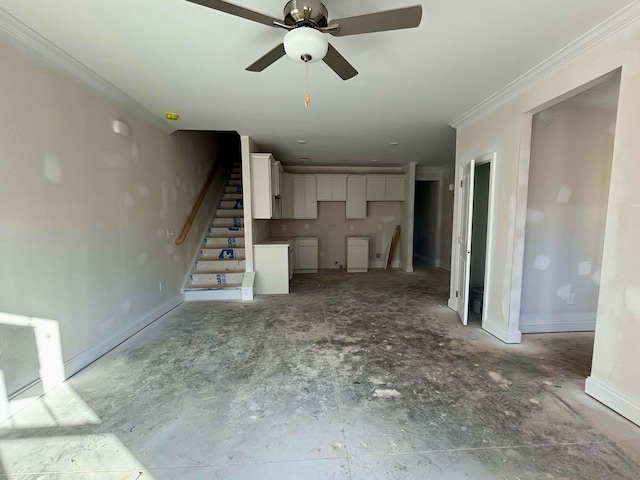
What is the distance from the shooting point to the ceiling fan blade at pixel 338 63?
169cm

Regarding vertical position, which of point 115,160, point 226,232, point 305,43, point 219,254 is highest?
point 305,43

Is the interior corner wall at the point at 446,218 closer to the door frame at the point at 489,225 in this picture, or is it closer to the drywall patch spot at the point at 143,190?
the door frame at the point at 489,225

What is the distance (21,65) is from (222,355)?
2.67 m

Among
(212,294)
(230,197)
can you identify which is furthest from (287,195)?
(212,294)

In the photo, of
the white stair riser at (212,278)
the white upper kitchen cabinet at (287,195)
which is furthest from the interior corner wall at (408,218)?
the white stair riser at (212,278)

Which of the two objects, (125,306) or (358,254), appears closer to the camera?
(125,306)

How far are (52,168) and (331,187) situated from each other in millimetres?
5143

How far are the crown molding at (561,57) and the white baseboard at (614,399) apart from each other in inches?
91.7

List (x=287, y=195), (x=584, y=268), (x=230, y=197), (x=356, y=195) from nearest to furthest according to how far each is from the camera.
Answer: (x=584, y=268) → (x=230, y=197) → (x=287, y=195) → (x=356, y=195)

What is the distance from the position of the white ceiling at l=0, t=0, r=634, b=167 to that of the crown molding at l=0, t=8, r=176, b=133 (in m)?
0.06

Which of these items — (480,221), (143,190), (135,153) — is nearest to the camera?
(135,153)

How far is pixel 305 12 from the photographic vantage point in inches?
57.6

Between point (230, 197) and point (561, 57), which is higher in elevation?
point (561, 57)

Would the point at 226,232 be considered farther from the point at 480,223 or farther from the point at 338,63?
the point at 480,223
